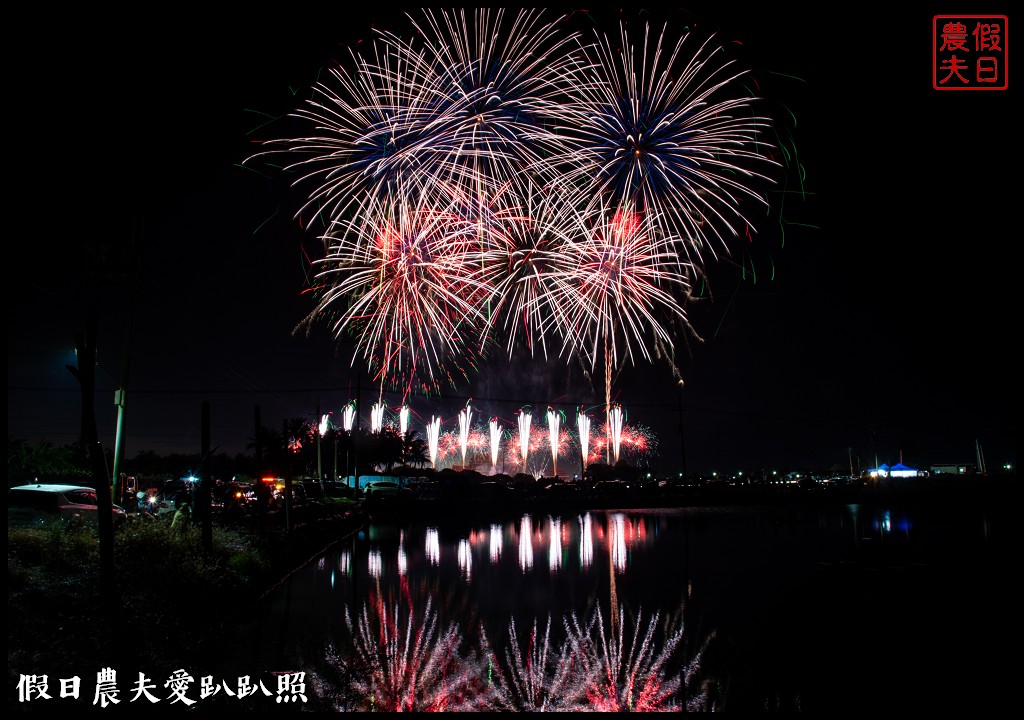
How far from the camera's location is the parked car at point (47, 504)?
14.8 metres

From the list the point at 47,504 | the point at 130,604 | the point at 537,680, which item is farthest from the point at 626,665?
the point at 47,504

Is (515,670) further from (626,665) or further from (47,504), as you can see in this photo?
(47,504)

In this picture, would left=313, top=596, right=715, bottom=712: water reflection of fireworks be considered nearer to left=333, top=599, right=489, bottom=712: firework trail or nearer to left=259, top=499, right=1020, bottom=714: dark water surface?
left=333, top=599, right=489, bottom=712: firework trail

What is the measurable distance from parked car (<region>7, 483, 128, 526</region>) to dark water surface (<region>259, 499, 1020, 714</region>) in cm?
558

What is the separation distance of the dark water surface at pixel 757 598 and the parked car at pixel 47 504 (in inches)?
220

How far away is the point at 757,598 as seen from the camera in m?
11.6

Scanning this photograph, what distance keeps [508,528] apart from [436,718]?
22.3m

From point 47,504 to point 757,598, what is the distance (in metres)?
16.1

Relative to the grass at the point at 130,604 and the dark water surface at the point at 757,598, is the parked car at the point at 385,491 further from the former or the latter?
the grass at the point at 130,604

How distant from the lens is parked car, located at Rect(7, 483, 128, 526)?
14844 mm

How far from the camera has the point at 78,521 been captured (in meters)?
12.9

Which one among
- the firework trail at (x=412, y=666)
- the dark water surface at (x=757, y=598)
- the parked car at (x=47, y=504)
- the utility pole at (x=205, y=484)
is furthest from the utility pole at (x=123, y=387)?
the firework trail at (x=412, y=666)

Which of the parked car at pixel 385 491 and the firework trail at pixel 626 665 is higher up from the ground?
the firework trail at pixel 626 665

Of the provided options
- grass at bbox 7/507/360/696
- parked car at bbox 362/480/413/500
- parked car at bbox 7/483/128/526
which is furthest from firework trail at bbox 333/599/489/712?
parked car at bbox 362/480/413/500
